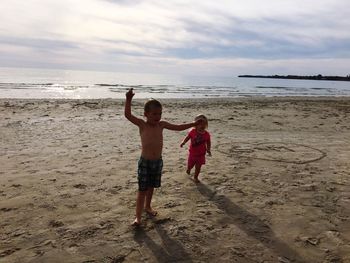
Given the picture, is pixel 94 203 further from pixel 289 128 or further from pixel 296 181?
pixel 289 128

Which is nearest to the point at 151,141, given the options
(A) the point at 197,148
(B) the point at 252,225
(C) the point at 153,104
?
(C) the point at 153,104

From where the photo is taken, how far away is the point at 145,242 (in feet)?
12.9

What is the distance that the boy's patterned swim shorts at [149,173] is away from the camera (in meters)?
4.50

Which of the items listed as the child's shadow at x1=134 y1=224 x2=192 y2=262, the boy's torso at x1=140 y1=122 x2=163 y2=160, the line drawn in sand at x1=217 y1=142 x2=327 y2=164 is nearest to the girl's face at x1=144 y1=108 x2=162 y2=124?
the boy's torso at x1=140 y1=122 x2=163 y2=160

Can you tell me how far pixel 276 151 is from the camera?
8445mm

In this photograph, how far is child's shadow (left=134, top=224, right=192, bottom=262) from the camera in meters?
3.60

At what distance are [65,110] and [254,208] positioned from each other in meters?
13.0

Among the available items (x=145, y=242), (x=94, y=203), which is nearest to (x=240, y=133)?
(x=94, y=203)

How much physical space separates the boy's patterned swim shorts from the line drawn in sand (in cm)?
364

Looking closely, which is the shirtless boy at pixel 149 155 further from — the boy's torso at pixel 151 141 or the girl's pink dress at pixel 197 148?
the girl's pink dress at pixel 197 148

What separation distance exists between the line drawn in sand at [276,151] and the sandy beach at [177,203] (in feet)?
0.09

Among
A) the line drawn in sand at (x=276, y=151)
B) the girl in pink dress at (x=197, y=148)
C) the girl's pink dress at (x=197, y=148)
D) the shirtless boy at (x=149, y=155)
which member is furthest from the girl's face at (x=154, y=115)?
the line drawn in sand at (x=276, y=151)

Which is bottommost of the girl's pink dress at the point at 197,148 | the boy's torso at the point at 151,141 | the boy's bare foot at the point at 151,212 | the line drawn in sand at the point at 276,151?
the boy's bare foot at the point at 151,212

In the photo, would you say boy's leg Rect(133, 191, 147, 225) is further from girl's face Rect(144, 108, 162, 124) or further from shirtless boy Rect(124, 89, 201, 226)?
girl's face Rect(144, 108, 162, 124)
